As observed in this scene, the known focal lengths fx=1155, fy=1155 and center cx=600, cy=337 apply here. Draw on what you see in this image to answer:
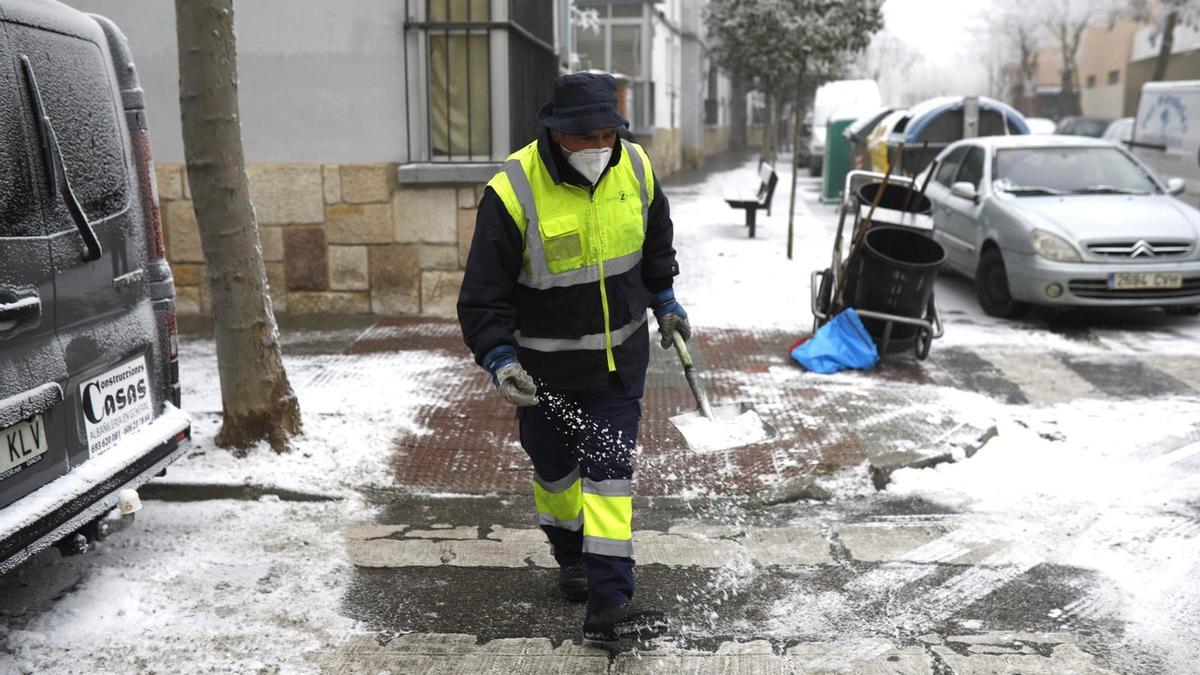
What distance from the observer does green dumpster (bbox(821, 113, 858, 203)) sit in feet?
62.5

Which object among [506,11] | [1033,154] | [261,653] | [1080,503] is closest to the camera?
[261,653]

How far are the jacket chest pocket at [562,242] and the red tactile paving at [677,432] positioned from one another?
193 centimetres

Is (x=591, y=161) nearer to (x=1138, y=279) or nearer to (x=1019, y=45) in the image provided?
(x=1138, y=279)

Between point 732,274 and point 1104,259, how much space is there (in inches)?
131

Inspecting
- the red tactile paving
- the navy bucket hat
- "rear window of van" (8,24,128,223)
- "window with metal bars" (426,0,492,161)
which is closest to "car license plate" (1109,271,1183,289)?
the red tactile paving

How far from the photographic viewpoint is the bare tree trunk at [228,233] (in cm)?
517

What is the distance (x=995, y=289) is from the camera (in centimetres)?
955

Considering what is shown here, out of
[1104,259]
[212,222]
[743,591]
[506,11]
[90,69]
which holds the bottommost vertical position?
[743,591]

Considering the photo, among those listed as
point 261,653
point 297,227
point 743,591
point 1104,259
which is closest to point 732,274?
point 1104,259

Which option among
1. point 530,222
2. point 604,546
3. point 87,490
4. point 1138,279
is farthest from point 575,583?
point 1138,279

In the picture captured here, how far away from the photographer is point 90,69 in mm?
4168

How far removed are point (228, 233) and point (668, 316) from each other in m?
2.34

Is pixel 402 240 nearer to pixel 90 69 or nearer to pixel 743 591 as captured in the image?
pixel 90 69

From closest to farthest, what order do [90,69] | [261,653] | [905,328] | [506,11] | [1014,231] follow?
[261,653], [90,69], [905,328], [506,11], [1014,231]
